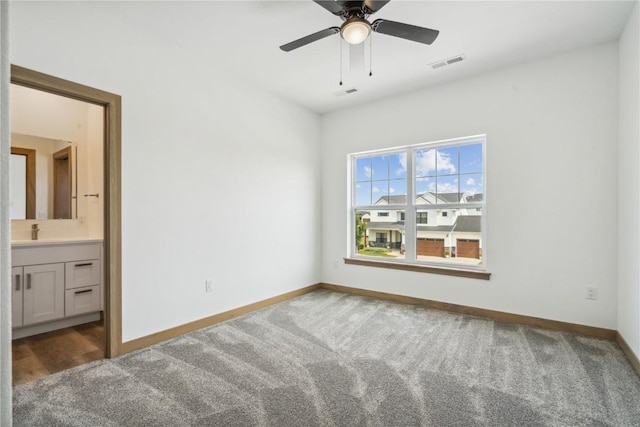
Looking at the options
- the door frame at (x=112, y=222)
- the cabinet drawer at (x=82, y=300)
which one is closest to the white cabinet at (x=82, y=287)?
the cabinet drawer at (x=82, y=300)

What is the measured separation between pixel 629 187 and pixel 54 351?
504cm

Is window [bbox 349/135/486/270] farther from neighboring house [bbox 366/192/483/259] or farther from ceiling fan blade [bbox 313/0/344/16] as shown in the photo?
ceiling fan blade [bbox 313/0/344/16]

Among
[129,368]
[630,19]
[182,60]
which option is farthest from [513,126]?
[129,368]

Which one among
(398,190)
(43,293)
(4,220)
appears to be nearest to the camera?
(4,220)

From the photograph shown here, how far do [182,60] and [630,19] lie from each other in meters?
3.89

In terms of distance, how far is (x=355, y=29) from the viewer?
2090mm

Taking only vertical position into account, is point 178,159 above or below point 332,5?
below

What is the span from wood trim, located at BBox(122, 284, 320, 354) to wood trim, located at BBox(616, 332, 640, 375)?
11.1 feet

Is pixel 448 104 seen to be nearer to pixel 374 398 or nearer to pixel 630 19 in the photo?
pixel 630 19

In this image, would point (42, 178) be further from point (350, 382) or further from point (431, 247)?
point (431, 247)

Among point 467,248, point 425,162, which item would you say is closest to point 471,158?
point 425,162

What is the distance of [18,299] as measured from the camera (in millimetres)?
2951

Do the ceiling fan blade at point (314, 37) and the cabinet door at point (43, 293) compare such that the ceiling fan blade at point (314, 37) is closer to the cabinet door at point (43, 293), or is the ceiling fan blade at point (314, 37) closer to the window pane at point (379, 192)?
the window pane at point (379, 192)

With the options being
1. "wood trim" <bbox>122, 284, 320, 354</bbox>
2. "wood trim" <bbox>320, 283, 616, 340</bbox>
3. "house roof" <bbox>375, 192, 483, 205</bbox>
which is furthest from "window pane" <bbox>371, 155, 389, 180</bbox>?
"wood trim" <bbox>122, 284, 320, 354</bbox>
